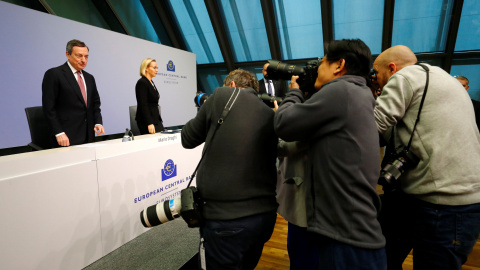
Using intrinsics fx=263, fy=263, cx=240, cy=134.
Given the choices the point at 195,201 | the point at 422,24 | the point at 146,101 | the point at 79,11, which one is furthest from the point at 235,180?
the point at 422,24

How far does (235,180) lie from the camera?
3.21 ft

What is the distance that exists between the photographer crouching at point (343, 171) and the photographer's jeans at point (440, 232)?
1.16 ft

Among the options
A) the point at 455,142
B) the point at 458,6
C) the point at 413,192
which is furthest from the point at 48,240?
the point at 458,6

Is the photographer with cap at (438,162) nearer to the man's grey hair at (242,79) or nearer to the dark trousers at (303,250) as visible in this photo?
the dark trousers at (303,250)

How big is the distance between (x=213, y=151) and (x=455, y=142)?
0.93 meters

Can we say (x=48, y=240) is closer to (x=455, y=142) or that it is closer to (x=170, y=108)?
(x=455, y=142)

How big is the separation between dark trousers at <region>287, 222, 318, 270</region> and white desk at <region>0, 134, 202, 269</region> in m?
1.18

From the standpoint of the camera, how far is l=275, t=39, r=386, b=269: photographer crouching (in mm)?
826

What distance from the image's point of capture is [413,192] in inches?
42.7

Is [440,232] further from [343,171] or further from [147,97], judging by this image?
[147,97]

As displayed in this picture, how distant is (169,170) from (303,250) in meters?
1.35

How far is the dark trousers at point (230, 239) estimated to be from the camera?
0.97 meters

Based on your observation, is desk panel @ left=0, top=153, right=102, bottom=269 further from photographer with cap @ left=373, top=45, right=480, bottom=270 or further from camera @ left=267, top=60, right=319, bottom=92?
photographer with cap @ left=373, top=45, right=480, bottom=270

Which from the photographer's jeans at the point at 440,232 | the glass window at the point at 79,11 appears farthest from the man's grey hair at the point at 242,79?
the glass window at the point at 79,11
